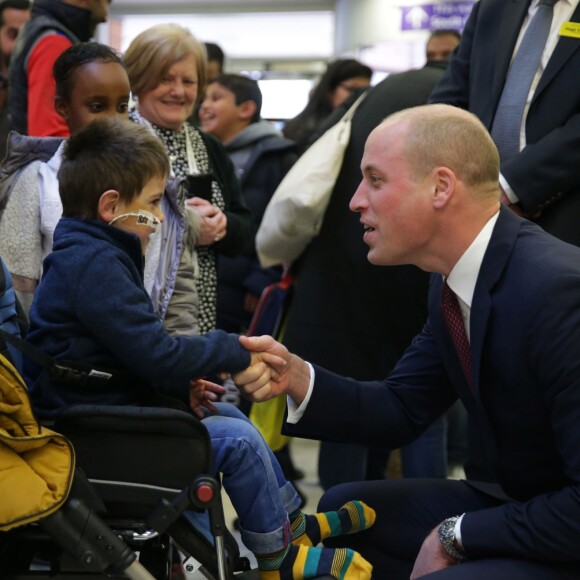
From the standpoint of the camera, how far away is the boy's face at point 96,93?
101 inches

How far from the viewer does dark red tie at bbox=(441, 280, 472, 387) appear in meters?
2.03

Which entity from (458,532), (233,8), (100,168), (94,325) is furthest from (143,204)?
(233,8)

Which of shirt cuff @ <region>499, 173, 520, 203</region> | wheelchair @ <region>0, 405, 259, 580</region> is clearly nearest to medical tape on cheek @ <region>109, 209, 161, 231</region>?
wheelchair @ <region>0, 405, 259, 580</region>

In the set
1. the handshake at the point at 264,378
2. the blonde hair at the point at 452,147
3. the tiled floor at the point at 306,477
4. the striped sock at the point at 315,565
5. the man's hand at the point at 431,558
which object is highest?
the blonde hair at the point at 452,147

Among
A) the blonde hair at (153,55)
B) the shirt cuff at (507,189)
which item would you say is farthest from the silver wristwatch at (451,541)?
the blonde hair at (153,55)

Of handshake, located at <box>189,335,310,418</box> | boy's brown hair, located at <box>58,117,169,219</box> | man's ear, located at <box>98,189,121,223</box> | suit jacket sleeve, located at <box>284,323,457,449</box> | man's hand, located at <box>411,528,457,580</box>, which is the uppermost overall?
boy's brown hair, located at <box>58,117,169,219</box>

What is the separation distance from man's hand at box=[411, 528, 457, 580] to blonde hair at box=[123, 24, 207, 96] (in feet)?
5.30

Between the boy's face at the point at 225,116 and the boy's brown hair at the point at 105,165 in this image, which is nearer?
A: the boy's brown hair at the point at 105,165

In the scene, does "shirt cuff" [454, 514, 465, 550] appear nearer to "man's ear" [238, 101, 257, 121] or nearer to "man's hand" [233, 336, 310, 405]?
"man's hand" [233, 336, 310, 405]

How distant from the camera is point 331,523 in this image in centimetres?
214

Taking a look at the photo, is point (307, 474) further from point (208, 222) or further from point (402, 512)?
point (402, 512)

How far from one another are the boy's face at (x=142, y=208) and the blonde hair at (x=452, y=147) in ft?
1.90

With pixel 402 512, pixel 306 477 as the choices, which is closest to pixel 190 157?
pixel 402 512

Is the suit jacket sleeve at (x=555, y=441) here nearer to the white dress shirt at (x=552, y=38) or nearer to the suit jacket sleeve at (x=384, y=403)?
the suit jacket sleeve at (x=384, y=403)
